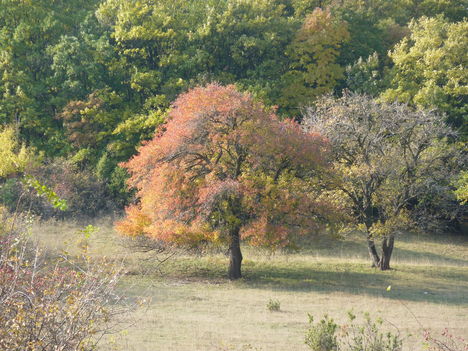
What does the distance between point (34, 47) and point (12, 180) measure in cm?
1262

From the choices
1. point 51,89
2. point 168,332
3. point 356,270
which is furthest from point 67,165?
point 168,332

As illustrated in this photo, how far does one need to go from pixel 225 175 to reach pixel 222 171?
0.30m

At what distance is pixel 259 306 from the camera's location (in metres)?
18.5

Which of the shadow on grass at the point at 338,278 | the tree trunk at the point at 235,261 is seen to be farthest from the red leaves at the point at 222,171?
the shadow on grass at the point at 338,278

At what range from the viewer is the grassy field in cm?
1361

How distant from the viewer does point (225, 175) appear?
76.9 feet

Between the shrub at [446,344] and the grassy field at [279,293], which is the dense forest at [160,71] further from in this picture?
the shrub at [446,344]

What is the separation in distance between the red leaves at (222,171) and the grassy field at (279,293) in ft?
7.56

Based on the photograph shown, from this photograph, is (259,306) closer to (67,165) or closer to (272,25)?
(67,165)

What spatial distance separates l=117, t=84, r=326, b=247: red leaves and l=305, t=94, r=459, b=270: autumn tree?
2989 millimetres

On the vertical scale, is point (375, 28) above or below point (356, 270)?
above

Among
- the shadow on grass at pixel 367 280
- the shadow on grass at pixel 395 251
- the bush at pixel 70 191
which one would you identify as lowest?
the shadow on grass at pixel 367 280

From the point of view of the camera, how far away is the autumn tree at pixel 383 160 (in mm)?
25562

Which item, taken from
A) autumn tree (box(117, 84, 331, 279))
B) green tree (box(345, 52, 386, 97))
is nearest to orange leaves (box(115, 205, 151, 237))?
autumn tree (box(117, 84, 331, 279))
